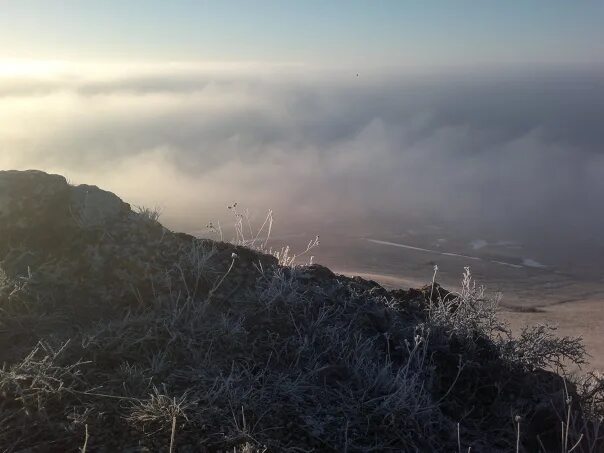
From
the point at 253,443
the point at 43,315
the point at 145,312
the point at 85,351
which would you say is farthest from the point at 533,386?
the point at 43,315

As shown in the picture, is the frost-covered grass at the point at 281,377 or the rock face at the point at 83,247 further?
the rock face at the point at 83,247

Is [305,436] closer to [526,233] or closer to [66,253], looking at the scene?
[66,253]

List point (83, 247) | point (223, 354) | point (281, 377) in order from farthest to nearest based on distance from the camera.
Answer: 1. point (83, 247)
2. point (223, 354)
3. point (281, 377)

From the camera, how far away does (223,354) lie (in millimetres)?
3246

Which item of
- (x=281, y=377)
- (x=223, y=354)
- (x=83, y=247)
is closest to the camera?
(x=281, y=377)

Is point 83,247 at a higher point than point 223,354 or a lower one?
higher

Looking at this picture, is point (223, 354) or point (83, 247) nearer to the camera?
point (223, 354)

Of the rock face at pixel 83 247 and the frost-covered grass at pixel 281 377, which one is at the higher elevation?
the rock face at pixel 83 247

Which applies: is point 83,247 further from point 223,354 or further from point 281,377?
point 281,377

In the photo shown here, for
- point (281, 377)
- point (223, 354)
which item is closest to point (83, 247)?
point (223, 354)

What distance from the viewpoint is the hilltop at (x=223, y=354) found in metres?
2.64

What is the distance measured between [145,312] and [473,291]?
252 cm

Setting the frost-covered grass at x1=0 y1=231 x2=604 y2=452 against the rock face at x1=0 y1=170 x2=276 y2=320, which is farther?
the rock face at x1=0 y1=170 x2=276 y2=320

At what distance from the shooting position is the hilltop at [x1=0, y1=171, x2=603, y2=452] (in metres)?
2.64
